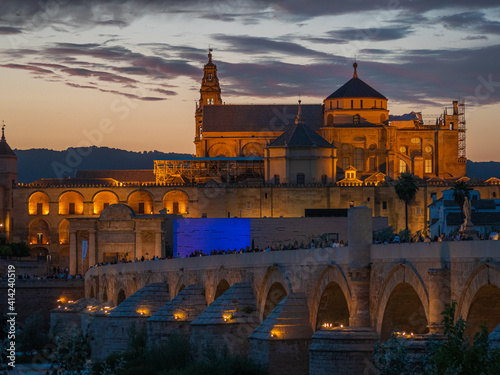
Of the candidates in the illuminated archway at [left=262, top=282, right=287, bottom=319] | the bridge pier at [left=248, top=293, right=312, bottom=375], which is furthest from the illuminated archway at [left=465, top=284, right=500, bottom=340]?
the illuminated archway at [left=262, top=282, right=287, bottom=319]

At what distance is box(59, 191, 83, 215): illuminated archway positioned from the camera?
114 meters

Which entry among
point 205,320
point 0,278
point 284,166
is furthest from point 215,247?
point 205,320

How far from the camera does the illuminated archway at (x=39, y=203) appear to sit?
371 ft

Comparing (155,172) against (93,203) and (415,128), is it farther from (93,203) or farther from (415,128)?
(415,128)

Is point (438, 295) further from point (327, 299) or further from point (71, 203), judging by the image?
point (71, 203)

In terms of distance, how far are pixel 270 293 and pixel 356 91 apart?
2917 inches

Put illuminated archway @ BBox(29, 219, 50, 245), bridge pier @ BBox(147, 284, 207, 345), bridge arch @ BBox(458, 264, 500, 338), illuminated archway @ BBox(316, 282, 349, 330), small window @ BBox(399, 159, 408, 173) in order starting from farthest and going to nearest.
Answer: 1. small window @ BBox(399, 159, 408, 173)
2. illuminated archway @ BBox(29, 219, 50, 245)
3. bridge pier @ BBox(147, 284, 207, 345)
4. illuminated archway @ BBox(316, 282, 349, 330)
5. bridge arch @ BBox(458, 264, 500, 338)

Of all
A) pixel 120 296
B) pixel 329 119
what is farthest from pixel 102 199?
pixel 120 296

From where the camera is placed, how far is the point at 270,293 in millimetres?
41625

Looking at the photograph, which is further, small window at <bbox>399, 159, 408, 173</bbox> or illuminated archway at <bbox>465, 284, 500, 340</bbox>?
small window at <bbox>399, 159, 408, 173</bbox>

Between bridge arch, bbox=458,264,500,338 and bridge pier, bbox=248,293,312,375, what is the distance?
367 inches

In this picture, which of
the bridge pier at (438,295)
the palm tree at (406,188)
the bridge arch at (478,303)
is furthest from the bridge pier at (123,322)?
the palm tree at (406,188)

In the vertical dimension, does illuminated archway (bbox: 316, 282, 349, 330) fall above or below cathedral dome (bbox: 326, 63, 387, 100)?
below

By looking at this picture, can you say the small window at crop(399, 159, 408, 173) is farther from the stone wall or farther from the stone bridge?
the stone bridge
